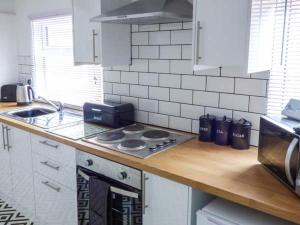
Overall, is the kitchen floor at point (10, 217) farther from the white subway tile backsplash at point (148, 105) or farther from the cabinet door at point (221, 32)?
the cabinet door at point (221, 32)

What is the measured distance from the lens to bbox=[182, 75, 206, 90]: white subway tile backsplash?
2039 millimetres

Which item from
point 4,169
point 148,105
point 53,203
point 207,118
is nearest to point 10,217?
point 4,169

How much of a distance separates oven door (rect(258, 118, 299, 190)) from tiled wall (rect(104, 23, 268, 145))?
0.98 ft

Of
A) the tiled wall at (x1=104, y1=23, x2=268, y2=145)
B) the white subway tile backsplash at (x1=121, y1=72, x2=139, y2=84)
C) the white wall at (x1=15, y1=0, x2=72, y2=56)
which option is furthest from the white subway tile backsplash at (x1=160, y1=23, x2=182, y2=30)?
the white wall at (x1=15, y1=0, x2=72, y2=56)

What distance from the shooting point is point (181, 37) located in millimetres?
2066

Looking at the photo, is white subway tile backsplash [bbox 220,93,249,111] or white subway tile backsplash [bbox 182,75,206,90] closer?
white subway tile backsplash [bbox 220,93,249,111]

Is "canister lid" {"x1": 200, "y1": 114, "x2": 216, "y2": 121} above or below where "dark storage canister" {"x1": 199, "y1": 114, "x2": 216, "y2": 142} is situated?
above

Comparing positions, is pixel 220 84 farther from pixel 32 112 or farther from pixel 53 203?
pixel 32 112

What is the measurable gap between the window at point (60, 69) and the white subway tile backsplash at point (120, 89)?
26 cm

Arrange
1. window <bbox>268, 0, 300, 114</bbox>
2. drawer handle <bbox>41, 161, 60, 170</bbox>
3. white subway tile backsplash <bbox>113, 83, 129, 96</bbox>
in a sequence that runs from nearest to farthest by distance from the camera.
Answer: window <bbox>268, 0, 300, 114</bbox> < drawer handle <bbox>41, 161, 60, 170</bbox> < white subway tile backsplash <bbox>113, 83, 129, 96</bbox>

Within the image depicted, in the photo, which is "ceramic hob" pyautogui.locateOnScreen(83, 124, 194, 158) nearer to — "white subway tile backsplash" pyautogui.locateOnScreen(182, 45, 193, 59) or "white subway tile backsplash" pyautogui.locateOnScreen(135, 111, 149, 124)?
"white subway tile backsplash" pyautogui.locateOnScreen(135, 111, 149, 124)

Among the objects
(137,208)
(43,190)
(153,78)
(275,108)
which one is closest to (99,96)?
(153,78)

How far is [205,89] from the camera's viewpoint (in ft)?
6.66

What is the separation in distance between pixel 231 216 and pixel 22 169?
1.83 m
